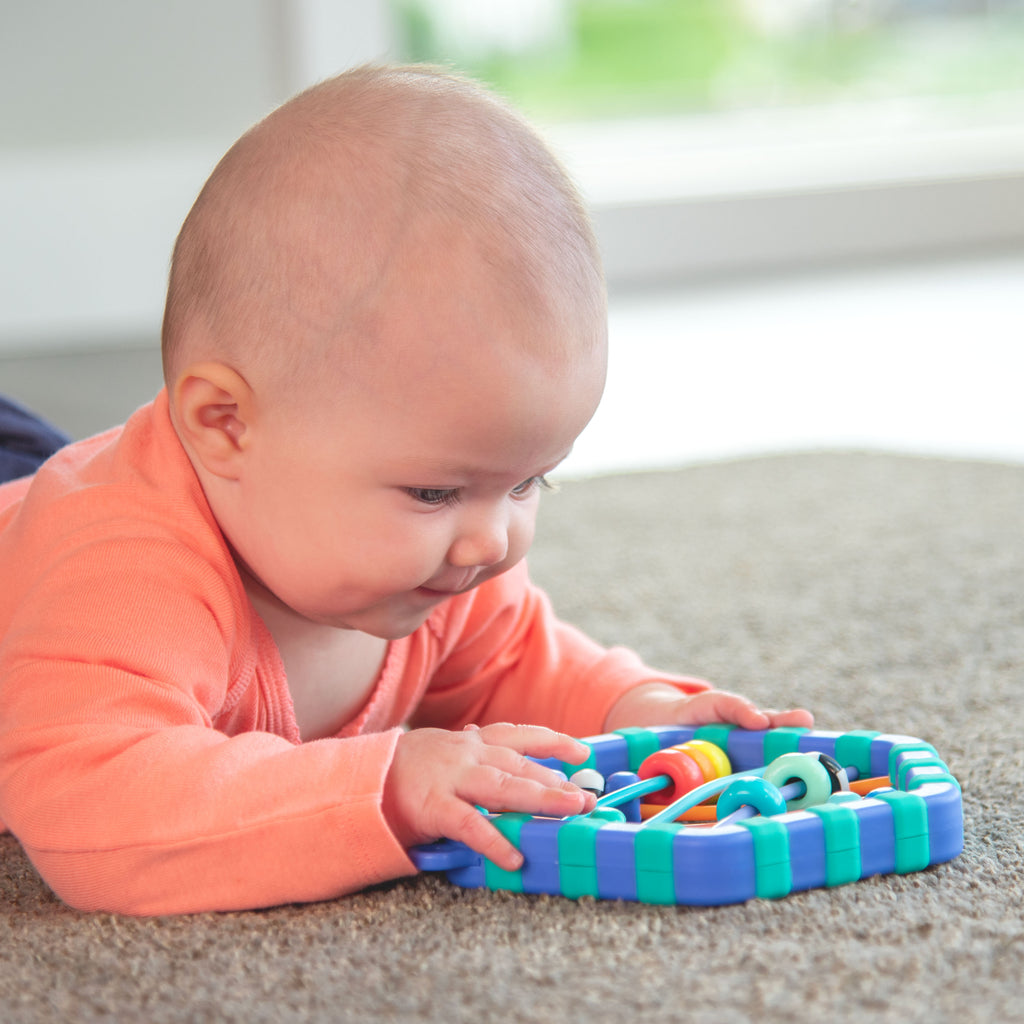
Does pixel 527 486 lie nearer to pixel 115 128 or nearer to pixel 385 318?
pixel 385 318

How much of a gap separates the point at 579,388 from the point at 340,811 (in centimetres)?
24

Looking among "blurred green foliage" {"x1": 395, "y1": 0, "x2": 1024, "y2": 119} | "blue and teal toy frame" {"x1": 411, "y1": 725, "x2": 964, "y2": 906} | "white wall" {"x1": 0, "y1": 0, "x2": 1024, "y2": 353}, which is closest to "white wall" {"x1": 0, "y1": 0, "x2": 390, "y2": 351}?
"white wall" {"x1": 0, "y1": 0, "x2": 1024, "y2": 353}

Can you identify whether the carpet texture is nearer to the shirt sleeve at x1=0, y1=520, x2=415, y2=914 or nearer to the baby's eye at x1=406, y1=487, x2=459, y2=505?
the shirt sleeve at x1=0, y1=520, x2=415, y2=914

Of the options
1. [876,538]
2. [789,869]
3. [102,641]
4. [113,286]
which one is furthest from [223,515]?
[113,286]

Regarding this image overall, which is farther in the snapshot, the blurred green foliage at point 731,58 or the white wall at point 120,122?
the blurred green foliage at point 731,58

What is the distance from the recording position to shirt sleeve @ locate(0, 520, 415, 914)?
0.67m

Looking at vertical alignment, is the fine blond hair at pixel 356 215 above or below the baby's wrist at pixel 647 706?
above

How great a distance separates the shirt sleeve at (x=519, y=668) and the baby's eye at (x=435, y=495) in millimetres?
216

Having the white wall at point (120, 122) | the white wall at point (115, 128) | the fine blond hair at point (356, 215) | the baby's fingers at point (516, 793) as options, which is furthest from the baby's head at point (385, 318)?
the white wall at point (115, 128)

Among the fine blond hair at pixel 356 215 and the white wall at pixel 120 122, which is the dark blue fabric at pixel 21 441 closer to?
the fine blond hair at pixel 356 215

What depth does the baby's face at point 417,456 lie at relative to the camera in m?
0.69

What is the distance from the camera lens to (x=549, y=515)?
62.9 inches

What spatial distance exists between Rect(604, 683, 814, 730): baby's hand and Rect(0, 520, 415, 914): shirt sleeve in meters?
0.23

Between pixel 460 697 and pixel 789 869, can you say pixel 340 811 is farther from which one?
pixel 460 697
